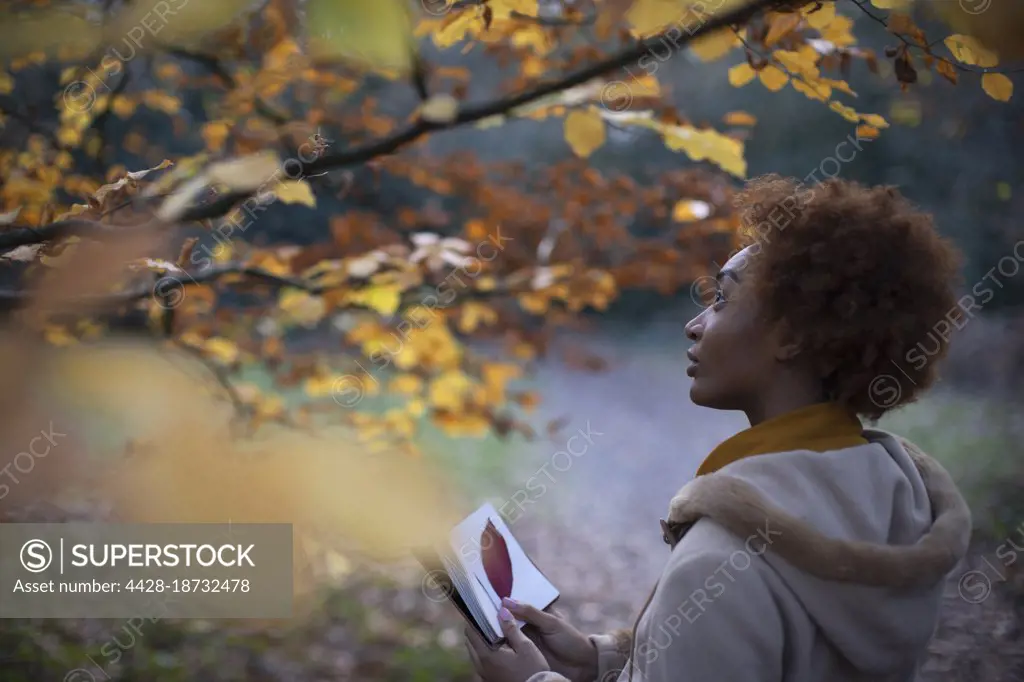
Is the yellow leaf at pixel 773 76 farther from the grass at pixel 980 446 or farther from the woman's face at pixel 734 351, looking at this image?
the grass at pixel 980 446

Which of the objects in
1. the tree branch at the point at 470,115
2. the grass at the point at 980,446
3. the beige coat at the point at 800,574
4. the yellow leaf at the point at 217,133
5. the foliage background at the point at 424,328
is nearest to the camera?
the beige coat at the point at 800,574

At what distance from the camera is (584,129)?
4.39 ft

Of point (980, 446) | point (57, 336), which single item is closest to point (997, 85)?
point (980, 446)

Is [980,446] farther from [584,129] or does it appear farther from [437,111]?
[437,111]

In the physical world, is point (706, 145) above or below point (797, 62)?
below

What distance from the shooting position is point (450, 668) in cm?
246

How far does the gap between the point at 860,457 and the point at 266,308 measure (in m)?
1.82

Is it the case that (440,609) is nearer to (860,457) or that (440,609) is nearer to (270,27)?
(270,27)

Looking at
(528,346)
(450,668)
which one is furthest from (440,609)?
(528,346)

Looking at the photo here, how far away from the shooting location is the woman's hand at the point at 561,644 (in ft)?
3.01

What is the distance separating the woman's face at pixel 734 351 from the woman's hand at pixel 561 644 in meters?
0.30

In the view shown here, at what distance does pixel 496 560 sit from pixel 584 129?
71 cm

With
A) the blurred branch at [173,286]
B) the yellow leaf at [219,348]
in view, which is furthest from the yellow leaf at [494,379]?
the yellow leaf at [219,348]

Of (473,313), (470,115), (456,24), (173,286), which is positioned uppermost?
(456,24)
